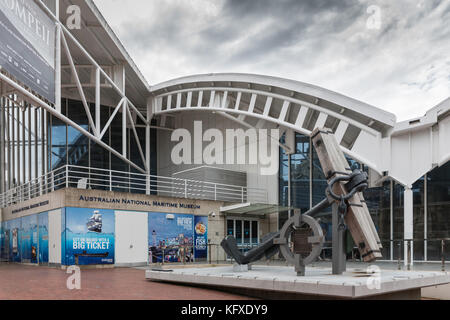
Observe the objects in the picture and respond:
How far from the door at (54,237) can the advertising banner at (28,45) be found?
16.2ft

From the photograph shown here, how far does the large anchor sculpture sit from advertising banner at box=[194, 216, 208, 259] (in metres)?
11.5

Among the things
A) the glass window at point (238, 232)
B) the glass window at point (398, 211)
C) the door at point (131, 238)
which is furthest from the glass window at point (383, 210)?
the door at point (131, 238)

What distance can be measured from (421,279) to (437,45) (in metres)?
9.06

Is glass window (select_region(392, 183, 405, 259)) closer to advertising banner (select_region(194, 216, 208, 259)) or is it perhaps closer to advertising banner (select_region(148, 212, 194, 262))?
advertising banner (select_region(194, 216, 208, 259))

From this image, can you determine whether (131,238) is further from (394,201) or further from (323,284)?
(323,284)

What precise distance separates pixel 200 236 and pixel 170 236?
5.80 ft

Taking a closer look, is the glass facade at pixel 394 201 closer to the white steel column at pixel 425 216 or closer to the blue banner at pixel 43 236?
the white steel column at pixel 425 216

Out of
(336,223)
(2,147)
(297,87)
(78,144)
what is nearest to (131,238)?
(297,87)

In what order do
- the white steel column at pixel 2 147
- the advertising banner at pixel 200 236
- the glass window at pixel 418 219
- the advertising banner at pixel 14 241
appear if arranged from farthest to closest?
1. the white steel column at pixel 2 147
2. the advertising banner at pixel 14 241
3. the advertising banner at pixel 200 236
4. the glass window at pixel 418 219

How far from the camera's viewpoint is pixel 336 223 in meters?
8.76

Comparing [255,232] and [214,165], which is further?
[214,165]

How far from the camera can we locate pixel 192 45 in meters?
16.8

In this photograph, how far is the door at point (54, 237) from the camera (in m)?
16.3
